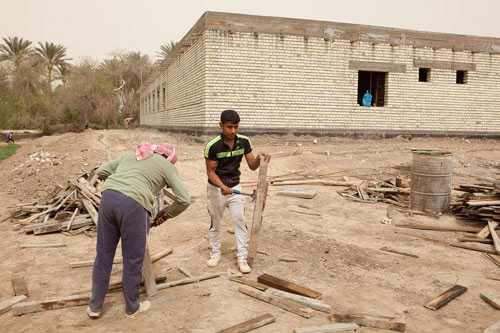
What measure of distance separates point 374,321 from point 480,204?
474 cm

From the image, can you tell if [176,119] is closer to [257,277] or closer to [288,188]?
[288,188]

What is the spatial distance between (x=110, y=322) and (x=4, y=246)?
12.0ft

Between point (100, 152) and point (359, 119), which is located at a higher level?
point (359, 119)

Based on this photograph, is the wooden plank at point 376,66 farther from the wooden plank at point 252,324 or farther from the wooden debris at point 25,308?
the wooden debris at point 25,308

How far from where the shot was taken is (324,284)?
4.26 metres

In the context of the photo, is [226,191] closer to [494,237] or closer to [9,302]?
[9,302]

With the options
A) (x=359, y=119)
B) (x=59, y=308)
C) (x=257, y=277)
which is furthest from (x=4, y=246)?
(x=359, y=119)

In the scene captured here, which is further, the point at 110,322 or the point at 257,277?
the point at 257,277

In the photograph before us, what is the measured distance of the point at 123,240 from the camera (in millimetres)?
3303

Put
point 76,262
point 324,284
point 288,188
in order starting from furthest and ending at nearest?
1. point 288,188
2. point 76,262
3. point 324,284

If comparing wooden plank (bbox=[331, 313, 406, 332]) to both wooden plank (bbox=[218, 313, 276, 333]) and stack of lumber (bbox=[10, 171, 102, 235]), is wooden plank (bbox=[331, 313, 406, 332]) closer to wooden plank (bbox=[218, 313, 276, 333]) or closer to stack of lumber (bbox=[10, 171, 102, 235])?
wooden plank (bbox=[218, 313, 276, 333])

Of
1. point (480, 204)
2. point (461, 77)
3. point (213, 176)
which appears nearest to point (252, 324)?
point (213, 176)

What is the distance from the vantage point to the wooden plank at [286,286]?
383 centimetres

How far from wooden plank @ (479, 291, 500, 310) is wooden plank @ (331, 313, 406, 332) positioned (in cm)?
113
